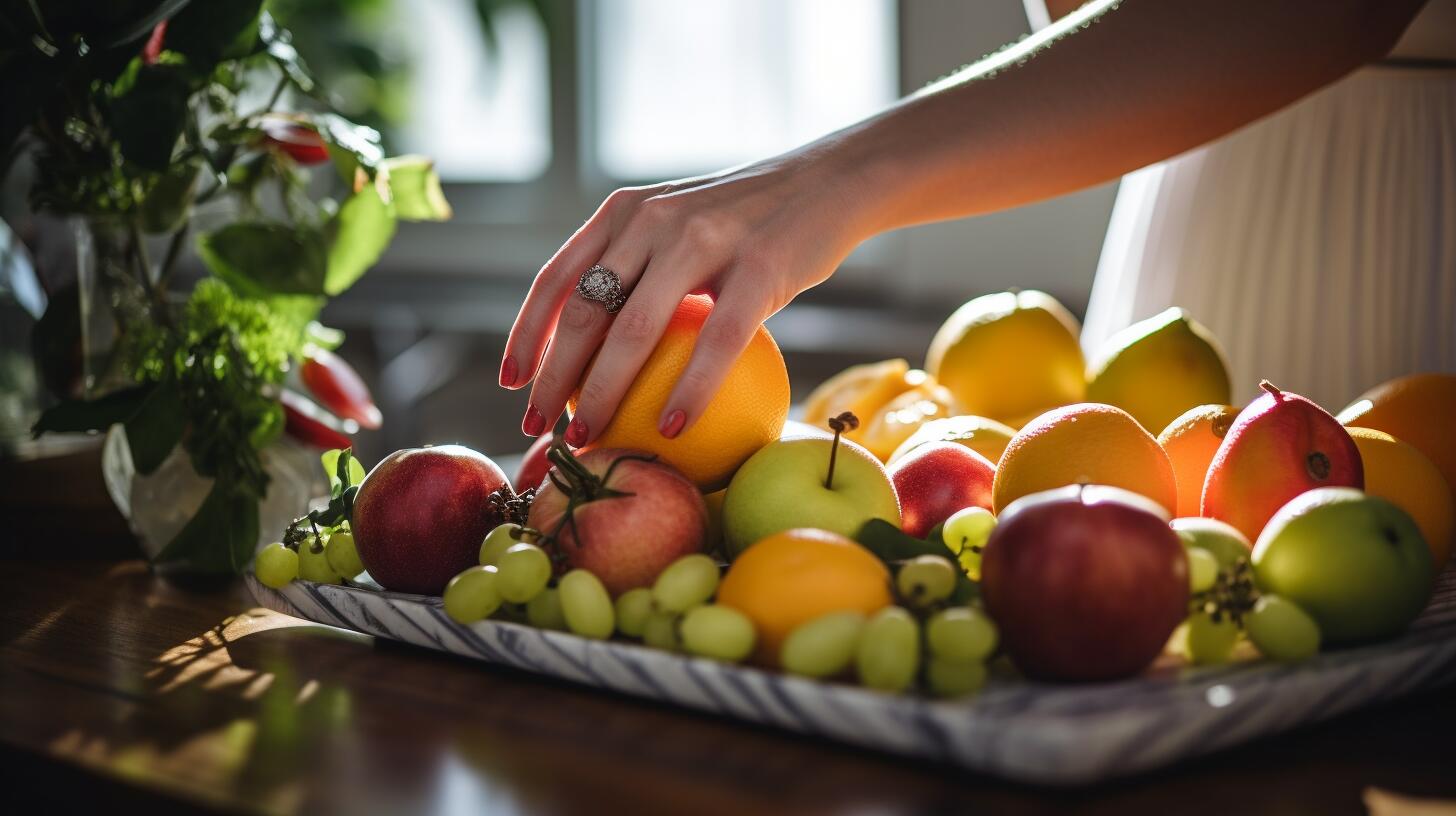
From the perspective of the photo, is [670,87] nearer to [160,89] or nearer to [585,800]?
[160,89]

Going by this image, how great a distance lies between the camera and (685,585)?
1.79 feet

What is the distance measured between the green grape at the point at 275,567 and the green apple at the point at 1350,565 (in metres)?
0.53

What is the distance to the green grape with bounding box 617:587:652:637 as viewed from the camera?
0.56 meters

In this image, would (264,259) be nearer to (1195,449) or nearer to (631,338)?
(631,338)

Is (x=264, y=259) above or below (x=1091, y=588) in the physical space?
above

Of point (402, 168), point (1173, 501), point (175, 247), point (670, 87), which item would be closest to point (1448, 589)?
point (1173, 501)

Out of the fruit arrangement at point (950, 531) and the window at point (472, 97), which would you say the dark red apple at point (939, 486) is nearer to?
the fruit arrangement at point (950, 531)

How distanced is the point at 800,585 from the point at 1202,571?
174 mm

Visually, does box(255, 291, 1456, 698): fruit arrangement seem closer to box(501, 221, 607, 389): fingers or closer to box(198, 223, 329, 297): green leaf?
box(501, 221, 607, 389): fingers

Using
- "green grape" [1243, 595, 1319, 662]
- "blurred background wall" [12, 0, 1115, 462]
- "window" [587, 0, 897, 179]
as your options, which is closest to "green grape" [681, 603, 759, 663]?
"green grape" [1243, 595, 1319, 662]

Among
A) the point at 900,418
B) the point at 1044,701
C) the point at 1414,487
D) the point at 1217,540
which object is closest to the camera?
the point at 1044,701

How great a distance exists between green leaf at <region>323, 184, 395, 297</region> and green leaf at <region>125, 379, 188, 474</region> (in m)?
0.16

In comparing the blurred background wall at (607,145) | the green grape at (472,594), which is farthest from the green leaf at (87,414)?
the blurred background wall at (607,145)

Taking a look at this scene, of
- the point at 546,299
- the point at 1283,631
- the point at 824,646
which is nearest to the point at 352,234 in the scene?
the point at 546,299
